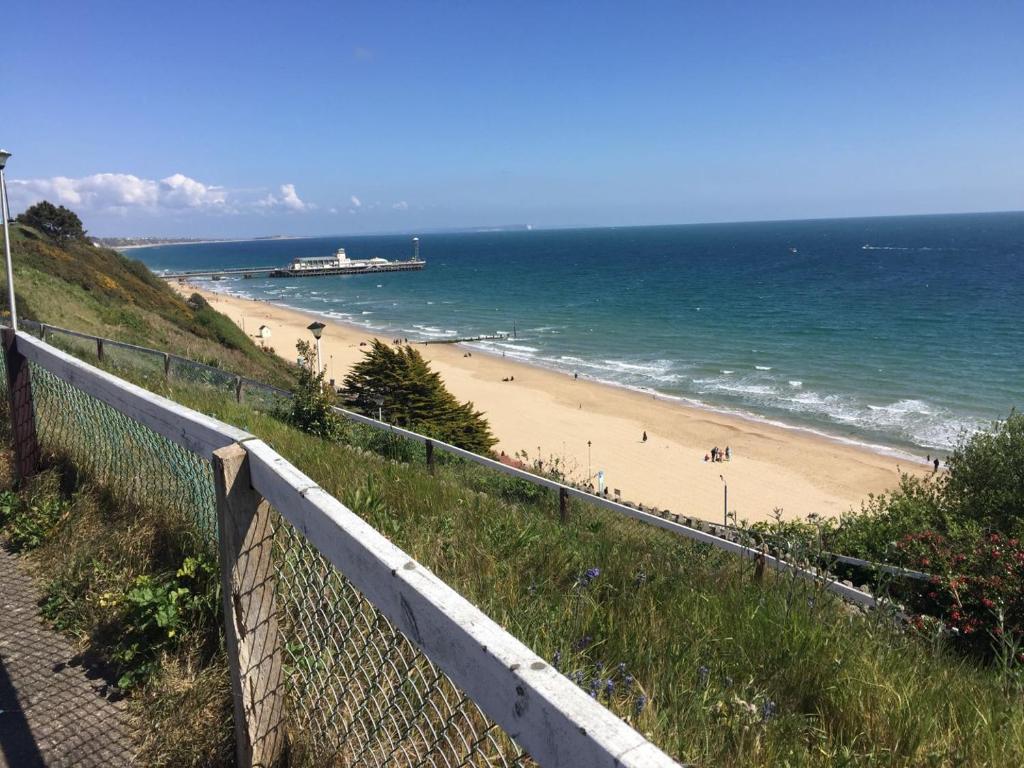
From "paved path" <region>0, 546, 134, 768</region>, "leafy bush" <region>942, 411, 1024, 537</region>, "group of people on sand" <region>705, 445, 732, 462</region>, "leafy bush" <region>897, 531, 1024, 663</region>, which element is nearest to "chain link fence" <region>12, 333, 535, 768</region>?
"paved path" <region>0, 546, 134, 768</region>

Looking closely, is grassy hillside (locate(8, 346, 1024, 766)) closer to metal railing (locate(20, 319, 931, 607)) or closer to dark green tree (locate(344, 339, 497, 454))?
metal railing (locate(20, 319, 931, 607))

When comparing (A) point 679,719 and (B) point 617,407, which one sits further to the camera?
(B) point 617,407

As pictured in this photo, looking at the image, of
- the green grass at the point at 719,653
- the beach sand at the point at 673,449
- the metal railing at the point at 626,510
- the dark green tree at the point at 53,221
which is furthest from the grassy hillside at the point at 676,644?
the dark green tree at the point at 53,221

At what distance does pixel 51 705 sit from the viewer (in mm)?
2859

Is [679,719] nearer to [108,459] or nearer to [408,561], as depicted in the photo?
[408,561]

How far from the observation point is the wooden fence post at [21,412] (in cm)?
496

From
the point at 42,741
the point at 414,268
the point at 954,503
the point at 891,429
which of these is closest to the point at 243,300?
the point at 414,268

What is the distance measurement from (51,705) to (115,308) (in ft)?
88.5

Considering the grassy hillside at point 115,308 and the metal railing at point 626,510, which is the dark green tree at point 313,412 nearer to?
the metal railing at point 626,510

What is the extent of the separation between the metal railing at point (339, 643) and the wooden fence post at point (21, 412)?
102cm

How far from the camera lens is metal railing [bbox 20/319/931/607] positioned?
5.27 meters

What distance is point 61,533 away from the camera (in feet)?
13.9

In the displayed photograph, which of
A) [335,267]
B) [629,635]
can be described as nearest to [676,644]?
[629,635]

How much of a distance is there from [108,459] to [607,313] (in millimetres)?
68060
